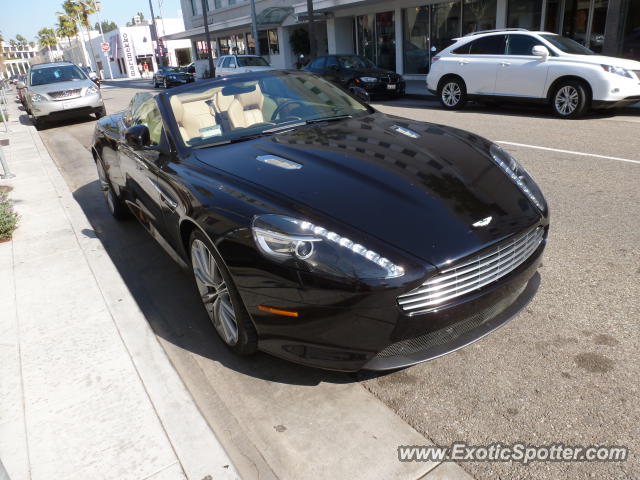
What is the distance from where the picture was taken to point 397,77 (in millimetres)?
15688

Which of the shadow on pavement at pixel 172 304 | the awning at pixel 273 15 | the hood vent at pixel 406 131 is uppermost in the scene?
the awning at pixel 273 15

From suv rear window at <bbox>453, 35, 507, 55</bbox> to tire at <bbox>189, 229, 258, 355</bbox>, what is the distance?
1018 cm

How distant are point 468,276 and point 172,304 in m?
2.34

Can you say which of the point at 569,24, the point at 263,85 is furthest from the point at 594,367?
the point at 569,24

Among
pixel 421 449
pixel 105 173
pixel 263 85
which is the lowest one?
pixel 421 449

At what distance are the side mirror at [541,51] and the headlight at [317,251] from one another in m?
9.65

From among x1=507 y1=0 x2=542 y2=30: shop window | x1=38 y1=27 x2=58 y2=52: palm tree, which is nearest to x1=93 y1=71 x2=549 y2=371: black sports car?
x1=507 y1=0 x2=542 y2=30: shop window

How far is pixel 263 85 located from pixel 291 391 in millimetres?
2513

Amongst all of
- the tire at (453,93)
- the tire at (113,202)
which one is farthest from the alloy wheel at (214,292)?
the tire at (453,93)

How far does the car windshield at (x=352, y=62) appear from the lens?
Answer: 638 inches

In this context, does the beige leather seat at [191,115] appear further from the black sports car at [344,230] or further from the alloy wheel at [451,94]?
the alloy wheel at [451,94]

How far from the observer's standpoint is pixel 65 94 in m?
13.8

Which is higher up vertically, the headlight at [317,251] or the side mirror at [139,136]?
the side mirror at [139,136]

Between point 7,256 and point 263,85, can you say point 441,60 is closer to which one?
point 263,85
